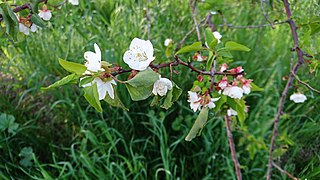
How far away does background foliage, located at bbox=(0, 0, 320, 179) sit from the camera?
5.88ft

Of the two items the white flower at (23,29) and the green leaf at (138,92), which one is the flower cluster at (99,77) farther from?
the white flower at (23,29)

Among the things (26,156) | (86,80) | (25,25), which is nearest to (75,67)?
(86,80)

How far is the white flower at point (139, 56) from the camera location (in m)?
0.81

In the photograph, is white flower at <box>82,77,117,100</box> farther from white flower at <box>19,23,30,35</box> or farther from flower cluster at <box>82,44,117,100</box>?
white flower at <box>19,23,30,35</box>

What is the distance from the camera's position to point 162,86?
2.76 ft

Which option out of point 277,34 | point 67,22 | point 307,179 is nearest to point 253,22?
point 277,34

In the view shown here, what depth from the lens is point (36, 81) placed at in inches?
80.5

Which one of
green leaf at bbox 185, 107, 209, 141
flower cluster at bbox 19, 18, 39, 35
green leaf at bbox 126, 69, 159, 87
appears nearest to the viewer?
green leaf at bbox 126, 69, 159, 87

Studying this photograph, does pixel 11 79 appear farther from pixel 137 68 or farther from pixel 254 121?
pixel 137 68

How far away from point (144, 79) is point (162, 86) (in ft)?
0.29

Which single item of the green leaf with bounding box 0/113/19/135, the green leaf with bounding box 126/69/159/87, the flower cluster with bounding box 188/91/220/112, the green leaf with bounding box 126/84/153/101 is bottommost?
the green leaf with bounding box 0/113/19/135

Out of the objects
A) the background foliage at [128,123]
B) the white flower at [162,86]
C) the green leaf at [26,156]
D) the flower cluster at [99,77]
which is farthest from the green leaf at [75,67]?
the green leaf at [26,156]

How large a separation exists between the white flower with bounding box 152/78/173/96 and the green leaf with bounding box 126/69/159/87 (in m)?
0.06

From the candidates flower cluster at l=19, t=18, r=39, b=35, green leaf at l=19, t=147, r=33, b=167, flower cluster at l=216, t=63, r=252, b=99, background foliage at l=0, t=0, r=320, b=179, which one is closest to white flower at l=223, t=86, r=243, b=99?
flower cluster at l=216, t=63, r=252, b=99
